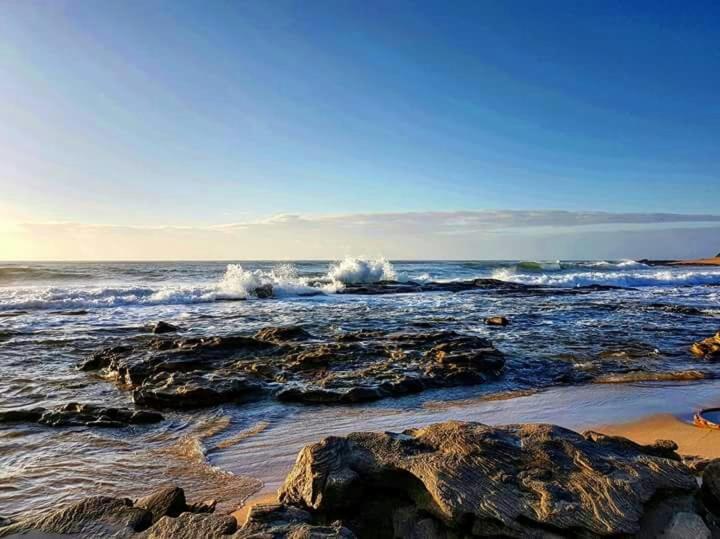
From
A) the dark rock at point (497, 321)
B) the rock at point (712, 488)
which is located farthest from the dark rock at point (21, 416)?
the dark rock at point (497, 321)

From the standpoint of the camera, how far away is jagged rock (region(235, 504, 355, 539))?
7.75 feet

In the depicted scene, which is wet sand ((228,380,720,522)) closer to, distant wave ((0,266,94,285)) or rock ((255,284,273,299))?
rock ((255,284,273,299))

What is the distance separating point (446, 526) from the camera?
259 cm

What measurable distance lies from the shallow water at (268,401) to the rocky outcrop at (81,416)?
17cm

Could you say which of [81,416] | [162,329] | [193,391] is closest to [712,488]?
[193,391]

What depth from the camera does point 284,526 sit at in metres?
2.48

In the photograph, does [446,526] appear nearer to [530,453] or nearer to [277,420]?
[530,453]

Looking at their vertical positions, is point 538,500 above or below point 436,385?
above

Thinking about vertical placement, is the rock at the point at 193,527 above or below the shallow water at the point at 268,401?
above

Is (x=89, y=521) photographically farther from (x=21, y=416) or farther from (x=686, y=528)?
(x=21, y=416)

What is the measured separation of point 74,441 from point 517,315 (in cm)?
1378

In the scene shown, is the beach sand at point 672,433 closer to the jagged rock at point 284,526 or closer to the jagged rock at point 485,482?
the jagged rock at point 485,482

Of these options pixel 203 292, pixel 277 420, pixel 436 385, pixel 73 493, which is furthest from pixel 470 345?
pixel 203 292

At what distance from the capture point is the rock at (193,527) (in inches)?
96.2
